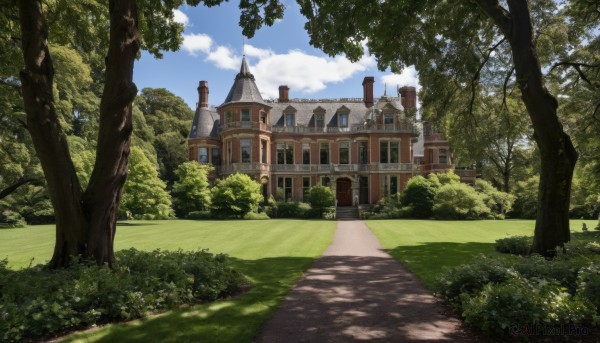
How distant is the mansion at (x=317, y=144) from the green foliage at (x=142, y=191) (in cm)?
912

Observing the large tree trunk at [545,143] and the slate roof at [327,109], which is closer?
the large tree trunk at [545,143]

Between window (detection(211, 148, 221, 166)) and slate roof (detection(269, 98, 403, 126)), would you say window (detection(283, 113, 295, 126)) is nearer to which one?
slate roof (detection(269, 98, 403, 126))

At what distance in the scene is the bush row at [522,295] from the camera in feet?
15.7

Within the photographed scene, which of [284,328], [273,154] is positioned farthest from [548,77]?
[273,154]

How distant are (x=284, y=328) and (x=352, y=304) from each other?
5.23 feet

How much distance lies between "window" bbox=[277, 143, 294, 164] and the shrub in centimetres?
2654

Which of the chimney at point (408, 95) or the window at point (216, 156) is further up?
the chimney at point (408, 95)

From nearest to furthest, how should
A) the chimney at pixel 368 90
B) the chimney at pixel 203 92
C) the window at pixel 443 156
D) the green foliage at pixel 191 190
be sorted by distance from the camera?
the green foliage at pixel 191 190 < the window at pixel 443 156 < the chimney at pixel 368 90 < the chimney at pixel 203 92

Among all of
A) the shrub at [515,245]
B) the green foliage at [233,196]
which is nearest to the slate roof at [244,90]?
the green foliage at [233,196]

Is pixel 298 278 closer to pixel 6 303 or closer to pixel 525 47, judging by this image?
pixel 6 303

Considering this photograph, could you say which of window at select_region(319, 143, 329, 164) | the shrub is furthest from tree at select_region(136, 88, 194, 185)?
the shrub

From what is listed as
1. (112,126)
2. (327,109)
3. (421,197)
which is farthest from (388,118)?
(112,126)

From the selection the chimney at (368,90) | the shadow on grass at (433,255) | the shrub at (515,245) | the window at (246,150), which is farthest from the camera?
the chimney at (368,90)

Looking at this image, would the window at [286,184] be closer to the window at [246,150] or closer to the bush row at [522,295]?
the window at [246,150]
